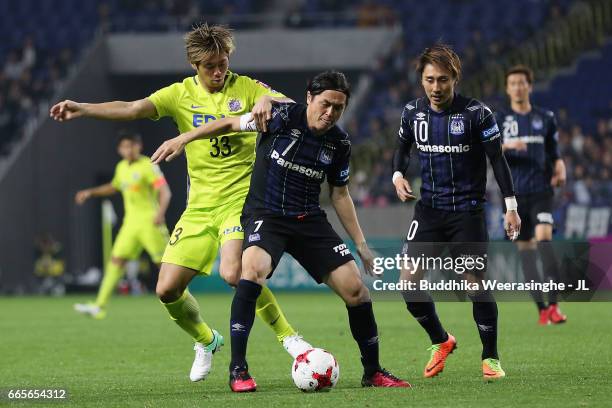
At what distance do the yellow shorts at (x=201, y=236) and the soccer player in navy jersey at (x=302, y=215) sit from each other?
1.63 ft

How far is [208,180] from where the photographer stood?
8.20m

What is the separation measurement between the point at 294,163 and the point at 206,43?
1036 mm

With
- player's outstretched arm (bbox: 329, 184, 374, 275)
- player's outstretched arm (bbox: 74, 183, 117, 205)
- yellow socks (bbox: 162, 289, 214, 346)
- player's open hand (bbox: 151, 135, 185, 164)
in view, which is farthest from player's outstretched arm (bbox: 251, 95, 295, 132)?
player's outstretched arm (bbox: 74, 183, 117, 205)

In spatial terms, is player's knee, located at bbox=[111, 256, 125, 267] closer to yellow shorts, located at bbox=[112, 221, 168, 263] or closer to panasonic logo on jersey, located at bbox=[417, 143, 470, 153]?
yellow shorts, located at bbox=[112, 221, 168, 263]

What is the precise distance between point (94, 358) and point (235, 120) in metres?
3.37

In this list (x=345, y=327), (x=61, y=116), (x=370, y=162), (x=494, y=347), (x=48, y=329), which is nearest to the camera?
(x=61, y=116)

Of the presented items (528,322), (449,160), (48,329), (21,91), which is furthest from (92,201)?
(449,160)

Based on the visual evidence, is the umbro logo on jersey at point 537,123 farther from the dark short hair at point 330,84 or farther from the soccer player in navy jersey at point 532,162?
the dark short hair at point 330,84

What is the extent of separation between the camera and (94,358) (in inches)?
392

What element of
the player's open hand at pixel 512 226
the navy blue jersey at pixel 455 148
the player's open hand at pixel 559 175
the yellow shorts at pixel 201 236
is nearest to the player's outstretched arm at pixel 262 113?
the yellow shorts at pixel 201 236

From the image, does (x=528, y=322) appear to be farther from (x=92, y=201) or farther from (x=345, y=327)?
(x=92, y=201)

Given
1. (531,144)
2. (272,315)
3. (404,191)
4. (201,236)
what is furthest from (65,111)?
(531,144)

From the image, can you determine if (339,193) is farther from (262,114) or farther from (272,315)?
(272,315)

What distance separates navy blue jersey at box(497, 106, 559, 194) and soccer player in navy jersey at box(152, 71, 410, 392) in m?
4.81
